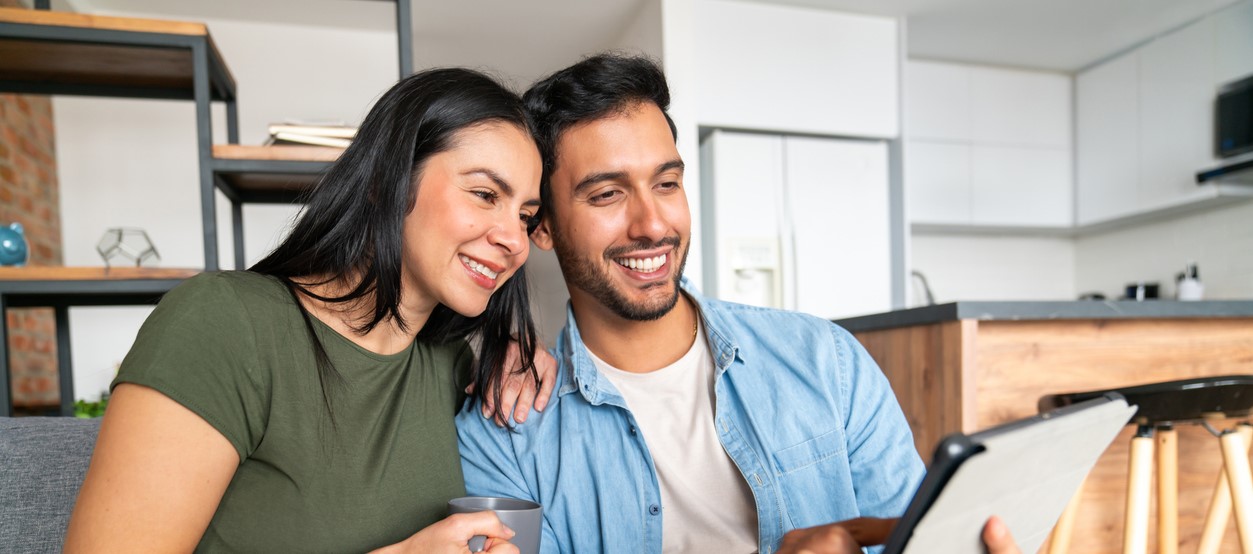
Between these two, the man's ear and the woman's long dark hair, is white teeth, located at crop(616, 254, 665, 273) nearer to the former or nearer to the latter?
the man's ear

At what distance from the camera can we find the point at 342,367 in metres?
1.05

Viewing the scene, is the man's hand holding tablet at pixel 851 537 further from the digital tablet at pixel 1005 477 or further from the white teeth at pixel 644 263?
the white teeth at pixel 644 263

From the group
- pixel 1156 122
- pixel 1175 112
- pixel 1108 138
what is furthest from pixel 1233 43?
pixel 1108 138

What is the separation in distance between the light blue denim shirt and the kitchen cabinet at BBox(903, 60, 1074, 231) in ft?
11.5

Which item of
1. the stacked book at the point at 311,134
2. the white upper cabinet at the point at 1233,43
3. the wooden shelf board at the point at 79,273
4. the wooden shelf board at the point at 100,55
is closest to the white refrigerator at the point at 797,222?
the white upper cabinet at the point at 1233,43

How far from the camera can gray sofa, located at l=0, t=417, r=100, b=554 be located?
99cm

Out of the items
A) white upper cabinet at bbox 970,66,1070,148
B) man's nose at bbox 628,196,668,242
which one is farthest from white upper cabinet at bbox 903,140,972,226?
man's nose at bbox 628,196,668,242

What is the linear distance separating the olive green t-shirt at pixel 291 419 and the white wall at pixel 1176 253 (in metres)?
4.40

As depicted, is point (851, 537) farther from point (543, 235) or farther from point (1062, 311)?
point (1062, 311)

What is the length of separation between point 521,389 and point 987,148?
13.6ft

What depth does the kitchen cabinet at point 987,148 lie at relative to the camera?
15.0 ft

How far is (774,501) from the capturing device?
1.19 metres

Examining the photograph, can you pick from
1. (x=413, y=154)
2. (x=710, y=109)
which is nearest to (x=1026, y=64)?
(x=710, y=109)

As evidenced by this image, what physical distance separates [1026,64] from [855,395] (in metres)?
4.24
